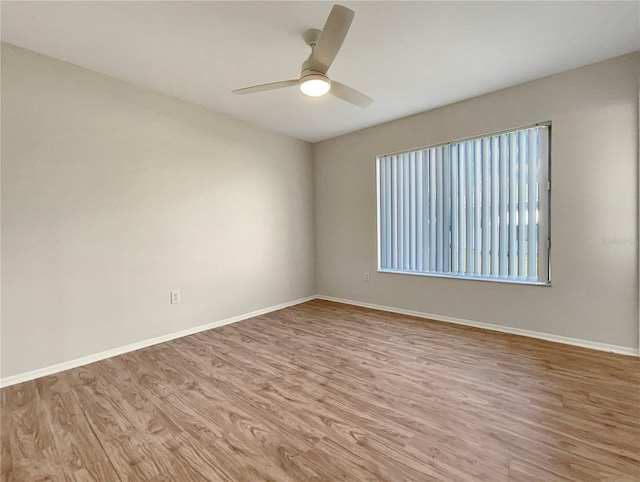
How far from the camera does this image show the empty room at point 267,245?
1.54m

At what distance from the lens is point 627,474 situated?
127 cm

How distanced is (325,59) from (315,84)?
17 cm

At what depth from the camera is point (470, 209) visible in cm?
324

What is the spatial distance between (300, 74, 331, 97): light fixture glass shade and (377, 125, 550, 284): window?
2007 mm

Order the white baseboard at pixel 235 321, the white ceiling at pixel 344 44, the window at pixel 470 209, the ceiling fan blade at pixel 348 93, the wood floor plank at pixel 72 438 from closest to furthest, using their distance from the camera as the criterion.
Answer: the wood floor plank at pixel 72 438 → the white ceiling at pixel 344 44 → the ceiling fan blade at pixel 348 93 → the white baseboard at pixel 235 321 → the window at pixel 470 209

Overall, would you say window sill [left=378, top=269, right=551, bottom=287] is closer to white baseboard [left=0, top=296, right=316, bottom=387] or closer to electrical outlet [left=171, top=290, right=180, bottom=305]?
white baseboard [left=0, top=296, right=316, bottom=387]

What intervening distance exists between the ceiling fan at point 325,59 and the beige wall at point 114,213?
1.41m

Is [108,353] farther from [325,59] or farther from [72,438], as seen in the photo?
[325,59]

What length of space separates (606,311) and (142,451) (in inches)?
141

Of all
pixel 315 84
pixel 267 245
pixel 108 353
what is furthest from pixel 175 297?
pixel 315 84

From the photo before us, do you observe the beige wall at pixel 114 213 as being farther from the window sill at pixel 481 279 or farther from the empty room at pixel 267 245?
the window sill at pixel 481 279

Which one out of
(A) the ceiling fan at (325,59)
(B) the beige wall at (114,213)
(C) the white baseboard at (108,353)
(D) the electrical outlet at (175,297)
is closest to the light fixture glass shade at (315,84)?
(A) the ceiling fan at (325,59)

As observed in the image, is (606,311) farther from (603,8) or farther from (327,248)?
(327,248)

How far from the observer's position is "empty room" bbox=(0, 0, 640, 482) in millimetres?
1545
